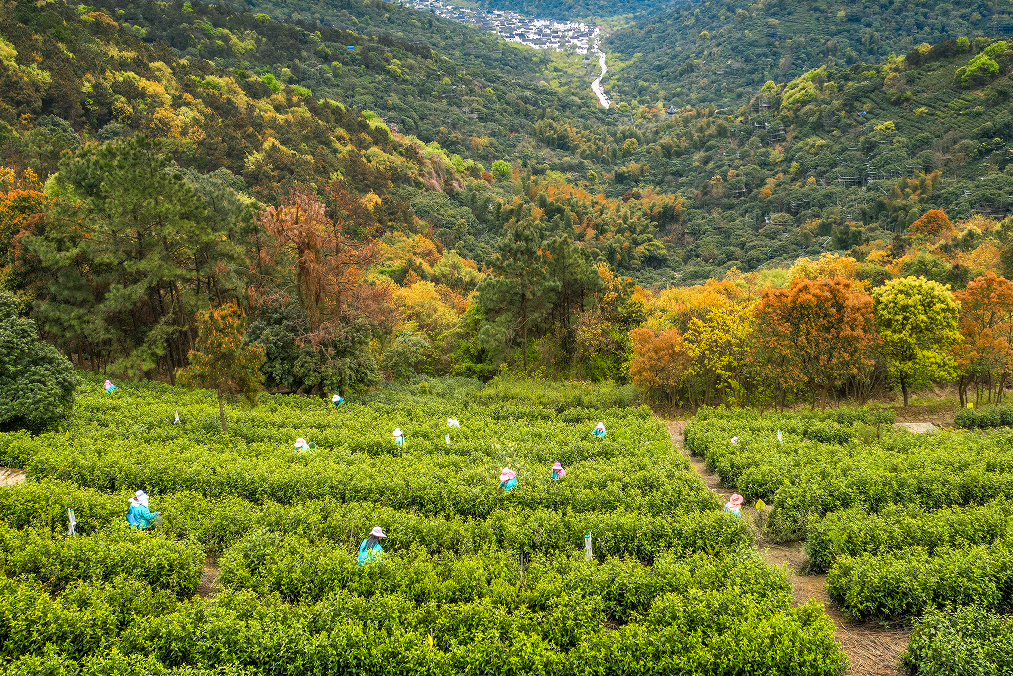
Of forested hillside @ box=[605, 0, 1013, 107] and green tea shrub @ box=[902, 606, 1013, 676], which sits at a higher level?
forested hillside @ box=[605, 0, 1013, 107]

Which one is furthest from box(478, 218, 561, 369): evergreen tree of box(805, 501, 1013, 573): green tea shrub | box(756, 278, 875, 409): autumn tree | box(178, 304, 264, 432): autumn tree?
box(805, 501, 1013, 573): green tea shrub

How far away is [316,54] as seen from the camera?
110m

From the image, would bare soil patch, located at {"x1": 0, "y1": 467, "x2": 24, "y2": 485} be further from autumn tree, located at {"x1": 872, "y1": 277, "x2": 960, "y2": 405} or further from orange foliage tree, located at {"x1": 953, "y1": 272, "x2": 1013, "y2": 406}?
orange foliage tree, located at {"x1": 953, "y1": 272, "x2": 1013, "y2": 406}

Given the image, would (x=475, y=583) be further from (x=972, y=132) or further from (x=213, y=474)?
(x=972, y=132)

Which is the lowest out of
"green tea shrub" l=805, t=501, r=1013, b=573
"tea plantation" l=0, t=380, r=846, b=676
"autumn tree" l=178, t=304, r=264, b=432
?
"tea plantation" l=0, t=380, r=846, b=676

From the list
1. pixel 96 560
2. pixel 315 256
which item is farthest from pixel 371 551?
pixel 315 256

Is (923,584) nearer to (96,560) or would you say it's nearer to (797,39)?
(96,560)

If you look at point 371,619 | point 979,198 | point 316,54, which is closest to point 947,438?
point 371,619

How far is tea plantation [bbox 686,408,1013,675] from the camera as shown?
28.5ft

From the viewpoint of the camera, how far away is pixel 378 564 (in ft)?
34.6

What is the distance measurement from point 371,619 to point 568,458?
1005 cm

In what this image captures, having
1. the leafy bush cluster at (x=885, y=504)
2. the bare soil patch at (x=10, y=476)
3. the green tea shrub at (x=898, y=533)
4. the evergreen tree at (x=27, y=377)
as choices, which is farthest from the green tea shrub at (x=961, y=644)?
the evergreen tree at (x=27, y=377)

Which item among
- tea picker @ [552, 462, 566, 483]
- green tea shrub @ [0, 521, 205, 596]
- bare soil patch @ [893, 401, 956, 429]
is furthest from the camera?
bare soil patch @ [893, 401, 956, 429]

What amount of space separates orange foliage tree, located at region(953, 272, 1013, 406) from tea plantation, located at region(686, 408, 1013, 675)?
19.5 ft
